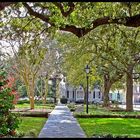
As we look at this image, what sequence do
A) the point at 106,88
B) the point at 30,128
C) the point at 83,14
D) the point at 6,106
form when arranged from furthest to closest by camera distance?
1. the point at 106,88
2. the point at 30,128
3. the point at 83,14
4. the point at 6,106

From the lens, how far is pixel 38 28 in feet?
60.5

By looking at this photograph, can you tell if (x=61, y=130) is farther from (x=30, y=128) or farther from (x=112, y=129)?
(x=112, y=129)

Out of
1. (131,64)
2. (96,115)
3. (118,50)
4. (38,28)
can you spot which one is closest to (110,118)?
(96,115)

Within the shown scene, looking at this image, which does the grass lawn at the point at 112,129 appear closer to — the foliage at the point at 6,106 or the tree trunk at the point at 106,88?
the foliage at the point at 6,106

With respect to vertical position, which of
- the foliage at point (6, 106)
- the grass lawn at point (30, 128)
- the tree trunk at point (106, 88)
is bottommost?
the grass lawn at point (30, 128)

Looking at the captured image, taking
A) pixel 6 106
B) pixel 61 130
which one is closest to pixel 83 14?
pixel 6 106

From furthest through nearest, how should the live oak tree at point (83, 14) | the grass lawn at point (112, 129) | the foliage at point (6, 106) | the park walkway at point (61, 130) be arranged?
1. the grass lawn at point (112, 129)
2. the park walkway at point (61, 130)
3. the live oak tree at point (83, 14)
4. the foliage at point (6, 106)

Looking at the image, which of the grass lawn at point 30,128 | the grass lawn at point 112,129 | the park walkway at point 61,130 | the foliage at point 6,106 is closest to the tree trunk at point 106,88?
the grass lawn at point 112,129

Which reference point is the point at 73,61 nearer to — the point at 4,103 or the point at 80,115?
the point at 80,115

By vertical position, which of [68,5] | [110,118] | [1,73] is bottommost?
[110,118]

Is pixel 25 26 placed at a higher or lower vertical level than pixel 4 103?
higher

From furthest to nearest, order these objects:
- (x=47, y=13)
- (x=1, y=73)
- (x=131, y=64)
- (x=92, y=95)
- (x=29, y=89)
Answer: (x=92, y=95) < (x=29, y=89) < (x=131, y=64) < (x=47, y=13) < (x=1, y=73)

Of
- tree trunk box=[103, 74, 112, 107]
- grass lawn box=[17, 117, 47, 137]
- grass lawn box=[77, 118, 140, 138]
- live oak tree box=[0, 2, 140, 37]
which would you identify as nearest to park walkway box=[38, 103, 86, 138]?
grass lawn box=[17, 117, 47, 137]

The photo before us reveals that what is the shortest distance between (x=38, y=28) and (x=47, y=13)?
2226 millimetres
